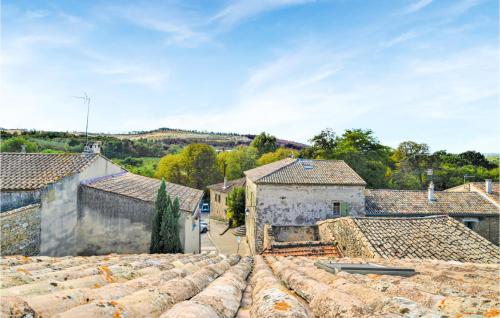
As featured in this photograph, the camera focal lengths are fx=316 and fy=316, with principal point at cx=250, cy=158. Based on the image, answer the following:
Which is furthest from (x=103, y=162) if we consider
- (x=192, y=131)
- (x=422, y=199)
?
(x=192, y=131)

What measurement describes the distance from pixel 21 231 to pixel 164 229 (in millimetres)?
4668

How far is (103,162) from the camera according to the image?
53.6ft

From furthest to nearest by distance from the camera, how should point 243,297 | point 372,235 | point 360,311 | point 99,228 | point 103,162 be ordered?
point 103,162 < point 99,228 < point 372,235 < point 243,297 < point 360,311

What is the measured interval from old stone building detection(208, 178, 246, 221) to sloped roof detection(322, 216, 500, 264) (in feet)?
86.1

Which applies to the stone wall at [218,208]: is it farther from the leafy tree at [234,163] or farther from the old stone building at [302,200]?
the old stone building at [302,200]

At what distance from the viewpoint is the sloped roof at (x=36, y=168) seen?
36.7ft

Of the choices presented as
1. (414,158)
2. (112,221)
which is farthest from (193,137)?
(112,221)

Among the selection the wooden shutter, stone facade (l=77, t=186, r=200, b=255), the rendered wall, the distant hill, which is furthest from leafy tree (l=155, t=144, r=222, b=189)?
the distant hill

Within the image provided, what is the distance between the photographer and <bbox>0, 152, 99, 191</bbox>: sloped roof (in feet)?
36.7

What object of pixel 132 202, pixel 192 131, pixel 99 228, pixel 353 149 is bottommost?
pixel 99 228

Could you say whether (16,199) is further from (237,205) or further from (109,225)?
(237,205)

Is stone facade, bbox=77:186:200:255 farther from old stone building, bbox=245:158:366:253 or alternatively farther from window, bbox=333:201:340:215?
window, bbox=333:201:340:215

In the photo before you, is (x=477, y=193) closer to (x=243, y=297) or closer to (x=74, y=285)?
(x=243, y=297)

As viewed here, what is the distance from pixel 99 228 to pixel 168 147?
6717 cm
